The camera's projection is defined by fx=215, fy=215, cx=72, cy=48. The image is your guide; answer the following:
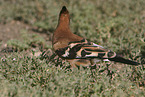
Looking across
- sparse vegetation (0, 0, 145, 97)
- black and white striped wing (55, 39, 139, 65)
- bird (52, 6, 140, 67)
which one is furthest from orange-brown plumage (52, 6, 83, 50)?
sparse vegetation (0, 0, 145, 97)

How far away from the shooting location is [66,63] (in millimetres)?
4258

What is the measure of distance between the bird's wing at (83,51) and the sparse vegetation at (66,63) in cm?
20

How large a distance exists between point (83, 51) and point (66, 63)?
411mm

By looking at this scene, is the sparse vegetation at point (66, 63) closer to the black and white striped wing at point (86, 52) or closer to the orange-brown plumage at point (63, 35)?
the black and white striped wing at point (86, 52)

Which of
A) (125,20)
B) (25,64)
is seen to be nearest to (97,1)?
(125,20)

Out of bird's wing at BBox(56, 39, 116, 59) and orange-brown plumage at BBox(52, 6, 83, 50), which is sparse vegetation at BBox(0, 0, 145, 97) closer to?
bird's wing at BBox(56, 39, 116, 59)

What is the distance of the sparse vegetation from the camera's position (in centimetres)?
348

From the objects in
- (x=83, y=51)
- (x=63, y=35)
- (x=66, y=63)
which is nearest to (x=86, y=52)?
(x=83, y=51)

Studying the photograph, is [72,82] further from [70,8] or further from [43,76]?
[70,8]

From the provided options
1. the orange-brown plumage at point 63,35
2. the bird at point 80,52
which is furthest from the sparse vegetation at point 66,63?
the orange-brown plumage at point 63,35

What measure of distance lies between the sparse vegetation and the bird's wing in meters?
0.20

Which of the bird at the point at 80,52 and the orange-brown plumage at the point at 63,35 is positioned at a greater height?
the orange-brown plumage at the point at 63,35

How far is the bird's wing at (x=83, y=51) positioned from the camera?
13.7ft

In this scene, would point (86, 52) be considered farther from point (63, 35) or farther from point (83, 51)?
point (63, 35)
